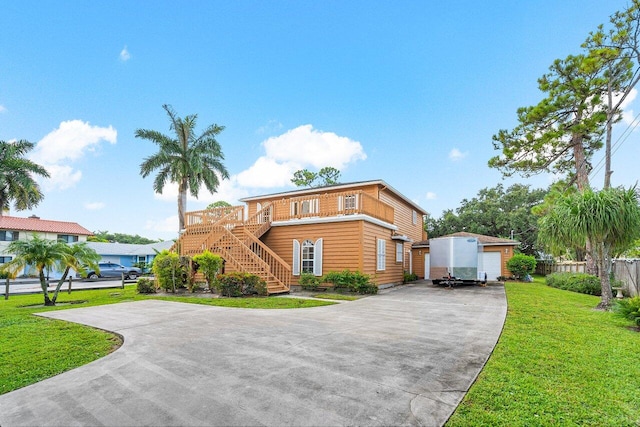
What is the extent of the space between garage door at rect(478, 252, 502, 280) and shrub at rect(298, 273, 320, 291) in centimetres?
1310

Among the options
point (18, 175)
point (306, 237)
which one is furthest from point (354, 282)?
point (18, 175)

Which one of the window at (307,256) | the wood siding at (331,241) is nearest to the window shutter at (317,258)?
the wood siding at (331,241)

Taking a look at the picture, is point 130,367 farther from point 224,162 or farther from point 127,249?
point 127,249

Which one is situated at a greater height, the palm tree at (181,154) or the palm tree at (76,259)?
the palm tree at (181,154)

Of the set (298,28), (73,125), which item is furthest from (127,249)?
(298,28)

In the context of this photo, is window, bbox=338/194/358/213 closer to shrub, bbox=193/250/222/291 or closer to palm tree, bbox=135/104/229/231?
shrub, bbox=193/250/222/291

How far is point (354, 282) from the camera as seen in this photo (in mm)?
12266

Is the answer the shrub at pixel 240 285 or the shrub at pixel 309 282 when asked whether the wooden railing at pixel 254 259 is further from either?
the shrub at pixel 309 282

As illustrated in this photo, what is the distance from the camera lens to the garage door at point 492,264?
799 inches

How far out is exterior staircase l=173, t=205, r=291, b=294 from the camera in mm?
12539

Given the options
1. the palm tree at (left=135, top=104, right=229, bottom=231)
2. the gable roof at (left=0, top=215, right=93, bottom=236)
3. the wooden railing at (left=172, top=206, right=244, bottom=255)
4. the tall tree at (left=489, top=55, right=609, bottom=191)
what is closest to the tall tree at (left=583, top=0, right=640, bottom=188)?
the tall tree at (left=489, top=55, right=609, bottom=191)

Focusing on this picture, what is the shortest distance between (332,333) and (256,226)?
386 inches

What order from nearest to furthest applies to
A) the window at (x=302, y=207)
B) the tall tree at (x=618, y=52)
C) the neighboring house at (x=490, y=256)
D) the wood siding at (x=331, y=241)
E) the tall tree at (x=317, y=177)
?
the tall tree at (x=618, y=52), the wood siding at (x=331, y=241), the window at (x=302, y=207), the neighboring house at (x=490, y=256), the tall tree at (x=317, y=177)

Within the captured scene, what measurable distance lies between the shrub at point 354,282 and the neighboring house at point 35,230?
2673 cm
